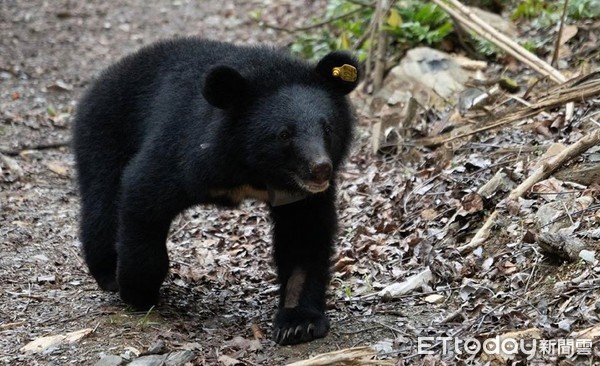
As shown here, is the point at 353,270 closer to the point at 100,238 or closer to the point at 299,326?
the point at 299,326

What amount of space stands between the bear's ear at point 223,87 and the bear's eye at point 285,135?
370 mm

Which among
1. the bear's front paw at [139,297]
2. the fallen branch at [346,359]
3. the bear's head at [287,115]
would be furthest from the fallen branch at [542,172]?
the bear's front paw at [139,297]

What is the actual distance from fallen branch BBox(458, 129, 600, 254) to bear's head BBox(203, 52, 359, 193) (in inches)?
51.7

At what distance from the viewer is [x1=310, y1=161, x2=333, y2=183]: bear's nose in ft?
17.2

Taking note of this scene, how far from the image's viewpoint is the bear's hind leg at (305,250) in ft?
19.5

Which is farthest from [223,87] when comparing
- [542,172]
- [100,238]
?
[542,172]

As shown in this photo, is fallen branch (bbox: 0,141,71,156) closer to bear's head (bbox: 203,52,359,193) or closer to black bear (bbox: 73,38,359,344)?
black bear (bbox: 73,38,359,344)

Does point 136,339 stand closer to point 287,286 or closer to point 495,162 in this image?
point 287,286

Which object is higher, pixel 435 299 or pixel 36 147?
pixel 435 299

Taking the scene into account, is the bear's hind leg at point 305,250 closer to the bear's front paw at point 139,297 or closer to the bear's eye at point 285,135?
the bear's eye at point 285,135

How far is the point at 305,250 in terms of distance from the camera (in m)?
6.03

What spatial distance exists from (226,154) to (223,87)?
1.45 ft

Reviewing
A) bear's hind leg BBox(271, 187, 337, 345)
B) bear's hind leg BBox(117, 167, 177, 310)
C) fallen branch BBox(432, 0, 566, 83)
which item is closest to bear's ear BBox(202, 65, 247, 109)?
bear's hind leg BBox(117, 167, 177, 310)

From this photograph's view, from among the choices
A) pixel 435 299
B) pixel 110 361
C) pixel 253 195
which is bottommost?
pixel 435 299
